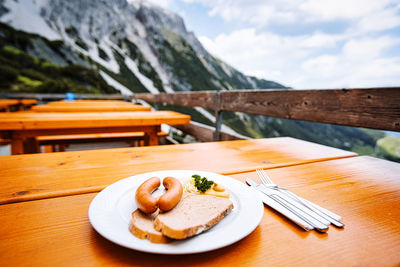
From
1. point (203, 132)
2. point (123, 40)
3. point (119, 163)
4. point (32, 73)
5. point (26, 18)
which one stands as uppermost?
point (123, 40)

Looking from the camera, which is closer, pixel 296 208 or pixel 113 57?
pixel 296 208

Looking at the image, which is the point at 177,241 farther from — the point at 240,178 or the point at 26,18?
the point at 26,18

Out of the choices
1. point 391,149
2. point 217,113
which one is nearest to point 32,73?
point 217,113

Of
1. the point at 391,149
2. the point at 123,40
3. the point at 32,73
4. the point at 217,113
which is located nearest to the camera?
the point at 217,113

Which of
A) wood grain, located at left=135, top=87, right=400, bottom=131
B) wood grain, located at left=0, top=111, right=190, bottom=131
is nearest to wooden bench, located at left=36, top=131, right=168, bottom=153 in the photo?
wood grain, located at left=0, top=111, right=190, bottom=131

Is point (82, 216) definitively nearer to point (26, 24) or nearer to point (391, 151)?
point (26, 24)

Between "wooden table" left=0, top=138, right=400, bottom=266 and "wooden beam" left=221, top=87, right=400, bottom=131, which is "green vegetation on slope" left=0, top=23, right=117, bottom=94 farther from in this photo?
"wooden table" left=0, top=138, right=400, bottom=266

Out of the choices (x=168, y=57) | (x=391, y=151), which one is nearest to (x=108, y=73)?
(x=168, y=57)
